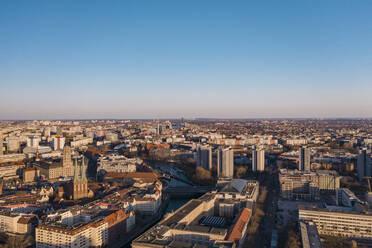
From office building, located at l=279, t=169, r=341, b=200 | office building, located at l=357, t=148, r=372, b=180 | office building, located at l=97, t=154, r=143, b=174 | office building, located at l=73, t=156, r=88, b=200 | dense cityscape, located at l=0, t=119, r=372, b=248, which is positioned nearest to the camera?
dense cityscape, located at l=0, t=119, r=372, b=248

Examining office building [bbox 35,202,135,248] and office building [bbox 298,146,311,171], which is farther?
office building [bbox 298,146,311,171]

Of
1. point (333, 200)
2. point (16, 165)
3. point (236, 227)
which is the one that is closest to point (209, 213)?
point (236, 227)

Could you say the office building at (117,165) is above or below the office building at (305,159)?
below

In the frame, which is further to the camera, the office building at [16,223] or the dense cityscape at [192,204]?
the office building at [16,223]

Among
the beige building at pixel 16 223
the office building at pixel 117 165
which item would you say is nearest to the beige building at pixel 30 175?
the office building at pixel 117 165

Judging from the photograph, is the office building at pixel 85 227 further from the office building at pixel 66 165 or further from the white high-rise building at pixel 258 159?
the white high-rise building at pixel 258 159

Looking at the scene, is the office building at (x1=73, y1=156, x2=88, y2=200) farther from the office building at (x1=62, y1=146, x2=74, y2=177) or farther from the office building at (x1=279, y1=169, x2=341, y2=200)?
the office building at (x1=279, y1=169, x2=341, y2=200)

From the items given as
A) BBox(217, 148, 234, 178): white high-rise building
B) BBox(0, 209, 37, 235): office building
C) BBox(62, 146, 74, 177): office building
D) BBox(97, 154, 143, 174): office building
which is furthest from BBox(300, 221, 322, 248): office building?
BBox(62, 146, 74, 177): office building

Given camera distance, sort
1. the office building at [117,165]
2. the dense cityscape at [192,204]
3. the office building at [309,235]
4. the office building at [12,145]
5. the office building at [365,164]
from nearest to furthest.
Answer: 1. the office building at [309,235]
2. the dense cityscape at [192,204]
3. the office building at [365,164]
4. the office building at [117,165]
5. the office building at [12,145]

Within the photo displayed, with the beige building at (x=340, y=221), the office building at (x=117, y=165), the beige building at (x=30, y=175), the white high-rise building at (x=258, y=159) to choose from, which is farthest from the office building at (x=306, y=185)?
the beige building at (x=30, y=175)

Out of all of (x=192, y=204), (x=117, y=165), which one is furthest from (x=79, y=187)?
(x=117, y=165)

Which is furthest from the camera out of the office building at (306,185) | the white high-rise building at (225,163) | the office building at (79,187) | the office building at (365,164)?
the white high-rise building at (225,163)
